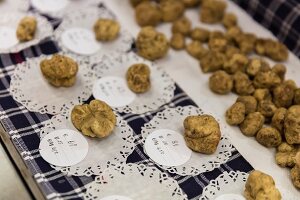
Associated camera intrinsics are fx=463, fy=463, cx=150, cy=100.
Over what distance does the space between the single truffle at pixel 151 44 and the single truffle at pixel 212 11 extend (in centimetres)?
19

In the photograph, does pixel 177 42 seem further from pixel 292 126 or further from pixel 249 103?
pixel 292 126

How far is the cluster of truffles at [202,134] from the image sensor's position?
90cm

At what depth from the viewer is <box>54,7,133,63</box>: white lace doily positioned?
1119 millimetres

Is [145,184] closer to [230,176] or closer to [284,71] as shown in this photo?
[230,176]

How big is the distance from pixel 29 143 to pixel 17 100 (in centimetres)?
13

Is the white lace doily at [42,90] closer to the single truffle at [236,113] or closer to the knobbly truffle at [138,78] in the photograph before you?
the knobbly truffle at [138,78]

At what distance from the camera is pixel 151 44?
111cm

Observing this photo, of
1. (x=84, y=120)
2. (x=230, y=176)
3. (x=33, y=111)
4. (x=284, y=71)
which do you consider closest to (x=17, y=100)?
(x=33, y=111)

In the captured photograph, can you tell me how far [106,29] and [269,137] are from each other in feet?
1.54

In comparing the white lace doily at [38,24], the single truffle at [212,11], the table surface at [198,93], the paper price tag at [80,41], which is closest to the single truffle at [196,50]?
the table surface at [198,93]

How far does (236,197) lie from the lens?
33.7 inches

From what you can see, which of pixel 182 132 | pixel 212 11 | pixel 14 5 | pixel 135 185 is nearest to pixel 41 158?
pixel 135 185

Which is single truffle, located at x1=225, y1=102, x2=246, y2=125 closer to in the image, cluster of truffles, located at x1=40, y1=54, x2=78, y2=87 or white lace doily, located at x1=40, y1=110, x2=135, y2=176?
white lace doily, located at x1=40, y1=110, x2=135, y2=176

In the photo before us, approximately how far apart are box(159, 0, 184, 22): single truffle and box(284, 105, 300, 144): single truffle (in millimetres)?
440
